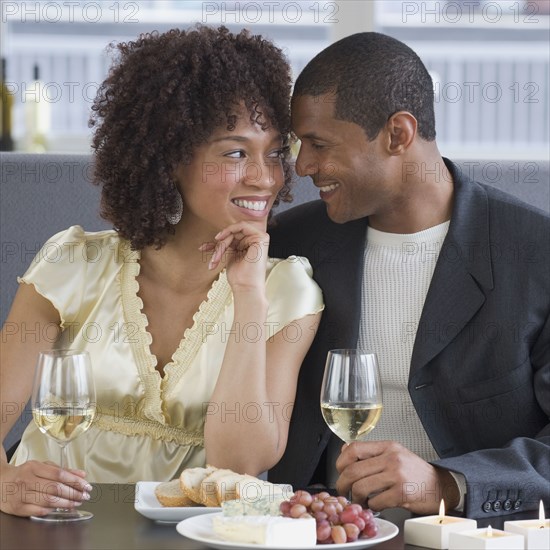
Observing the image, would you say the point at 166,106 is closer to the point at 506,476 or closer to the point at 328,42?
the point at 506,476

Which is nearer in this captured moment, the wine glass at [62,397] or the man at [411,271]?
the wine glass at [62,397]

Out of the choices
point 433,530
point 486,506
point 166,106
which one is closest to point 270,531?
point 433,530

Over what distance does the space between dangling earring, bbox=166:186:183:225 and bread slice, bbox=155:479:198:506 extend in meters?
0.71

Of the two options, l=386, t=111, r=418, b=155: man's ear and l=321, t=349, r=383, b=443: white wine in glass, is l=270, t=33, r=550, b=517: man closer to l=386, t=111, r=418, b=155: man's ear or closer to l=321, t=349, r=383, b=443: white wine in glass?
l=386, t=111, r=418, b=155: man's ear

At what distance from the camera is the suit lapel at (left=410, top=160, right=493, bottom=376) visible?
187cm

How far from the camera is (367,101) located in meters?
1.97

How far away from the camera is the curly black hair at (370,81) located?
196cm

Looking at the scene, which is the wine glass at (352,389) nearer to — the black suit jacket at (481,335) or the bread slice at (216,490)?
the bread slice at (216,490)

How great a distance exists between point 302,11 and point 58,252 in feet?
7.26

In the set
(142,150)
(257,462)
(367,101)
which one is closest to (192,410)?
(257,462)

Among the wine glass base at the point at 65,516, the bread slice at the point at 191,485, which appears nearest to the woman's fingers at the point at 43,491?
the wine glass base at the point at 65,516

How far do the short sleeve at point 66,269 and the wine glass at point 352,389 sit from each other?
29.4 inches

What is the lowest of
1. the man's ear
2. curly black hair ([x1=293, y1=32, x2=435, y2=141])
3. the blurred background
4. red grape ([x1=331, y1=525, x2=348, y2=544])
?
red grape ([x1=331, y1=525, x2=348, y2=544])

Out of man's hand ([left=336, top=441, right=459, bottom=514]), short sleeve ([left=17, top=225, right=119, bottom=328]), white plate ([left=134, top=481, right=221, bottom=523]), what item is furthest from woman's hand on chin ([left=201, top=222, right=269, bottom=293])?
white plate ([left=134, top=481, right=221, bottom=523])
